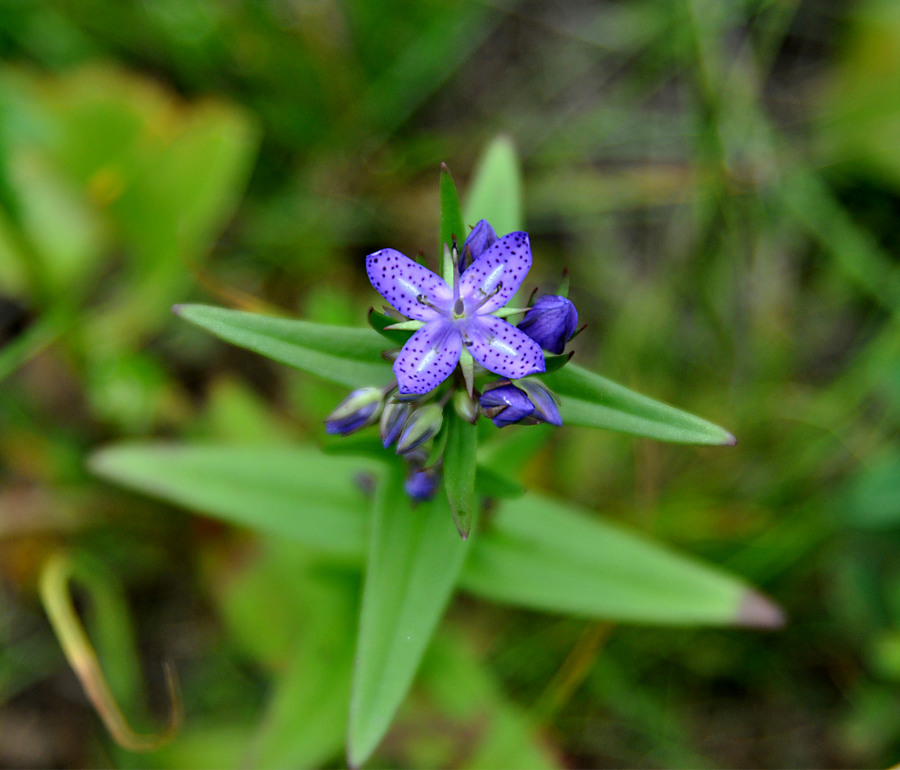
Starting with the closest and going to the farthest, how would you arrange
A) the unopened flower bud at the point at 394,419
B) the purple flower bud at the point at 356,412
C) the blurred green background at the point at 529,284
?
the unopened flower bud at the point at 394,419
the purple flower bud at the point at 356,412
the blurred green background at the point at 529,284

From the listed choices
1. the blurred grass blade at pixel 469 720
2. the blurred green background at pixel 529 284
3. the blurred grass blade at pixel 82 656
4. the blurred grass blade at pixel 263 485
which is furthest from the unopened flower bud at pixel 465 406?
the blurred grass blade at pixel 469 720

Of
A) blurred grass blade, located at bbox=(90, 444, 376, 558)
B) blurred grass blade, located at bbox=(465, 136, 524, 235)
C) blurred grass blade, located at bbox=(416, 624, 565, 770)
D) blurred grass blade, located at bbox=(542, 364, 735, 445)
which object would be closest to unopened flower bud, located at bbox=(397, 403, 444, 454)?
blurred grass blade, located at bbox=(542, 364, 735, 445)

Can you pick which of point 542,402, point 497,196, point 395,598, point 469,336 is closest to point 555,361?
point 542,402

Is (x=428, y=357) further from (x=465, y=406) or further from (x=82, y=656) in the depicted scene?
(x=82, y=656)

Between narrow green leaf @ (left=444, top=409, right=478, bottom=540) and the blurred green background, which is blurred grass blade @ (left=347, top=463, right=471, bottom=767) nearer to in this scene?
narrow green leaf @ (left=444, top=409, right=478, bottom=540)

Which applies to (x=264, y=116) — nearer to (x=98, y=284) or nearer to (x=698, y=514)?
(x=98, y=284)

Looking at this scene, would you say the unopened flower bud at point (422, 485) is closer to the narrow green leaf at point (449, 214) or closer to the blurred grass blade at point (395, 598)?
the blurred grass blade at point (395, 598)
